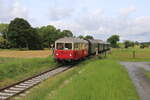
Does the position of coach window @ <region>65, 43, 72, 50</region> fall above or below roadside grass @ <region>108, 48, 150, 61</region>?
above

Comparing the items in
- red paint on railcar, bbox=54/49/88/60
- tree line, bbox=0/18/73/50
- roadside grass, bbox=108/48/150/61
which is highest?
tree line, bbox=0/18/73/50

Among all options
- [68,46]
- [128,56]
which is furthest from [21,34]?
[68,46]

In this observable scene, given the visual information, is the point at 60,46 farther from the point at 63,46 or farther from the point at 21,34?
the point at 21,34

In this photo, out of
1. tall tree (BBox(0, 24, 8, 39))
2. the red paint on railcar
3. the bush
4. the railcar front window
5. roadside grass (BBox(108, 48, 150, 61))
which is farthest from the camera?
tall tree (BBox(0, 24, 8, 39))

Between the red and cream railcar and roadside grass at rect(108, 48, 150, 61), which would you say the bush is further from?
the red and cream railcar

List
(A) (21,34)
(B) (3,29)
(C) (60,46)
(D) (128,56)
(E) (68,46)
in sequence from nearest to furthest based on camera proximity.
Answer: (E) (68,46) → (C) (60,46) → (D) (128,56) → (A) (21,34) → (B) (3,29)

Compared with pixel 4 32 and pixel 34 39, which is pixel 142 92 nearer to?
pixel 34 39

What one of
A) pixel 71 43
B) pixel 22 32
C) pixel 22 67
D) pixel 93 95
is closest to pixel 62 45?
pixel 71 43

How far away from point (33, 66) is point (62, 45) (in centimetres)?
454

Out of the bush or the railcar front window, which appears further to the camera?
the bush

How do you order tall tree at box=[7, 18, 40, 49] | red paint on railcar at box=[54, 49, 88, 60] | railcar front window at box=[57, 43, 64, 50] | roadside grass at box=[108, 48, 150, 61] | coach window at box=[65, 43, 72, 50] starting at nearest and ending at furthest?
1. red paint on railcar at box=[54, 49, 88, 60]
2. coach window at box=[65, 43, 72, 50]
3. railcar front window at box=[57, 43, 64, 50]
4. roadside grass at box=[108, 48, 150, 61]
5. tall tree at box=[7, 18, 40, 49]

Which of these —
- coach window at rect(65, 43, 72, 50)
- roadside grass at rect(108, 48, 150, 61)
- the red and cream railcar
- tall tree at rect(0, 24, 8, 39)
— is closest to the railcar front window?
the red and cream railcar

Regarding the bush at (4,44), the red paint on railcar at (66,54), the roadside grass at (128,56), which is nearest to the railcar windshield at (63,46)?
the red paint on railcar at (66,54)

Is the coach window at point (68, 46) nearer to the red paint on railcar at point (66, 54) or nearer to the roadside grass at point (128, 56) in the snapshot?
the red paint on railcar at point (66, 54)
